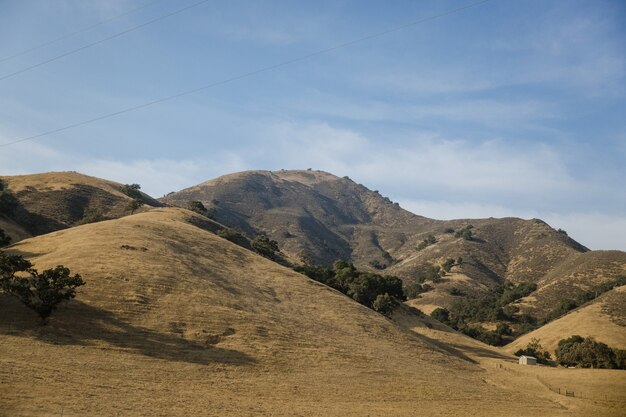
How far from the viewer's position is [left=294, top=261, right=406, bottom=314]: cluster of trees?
265ft

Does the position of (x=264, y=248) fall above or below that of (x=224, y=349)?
above

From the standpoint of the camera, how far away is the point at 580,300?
115 meters

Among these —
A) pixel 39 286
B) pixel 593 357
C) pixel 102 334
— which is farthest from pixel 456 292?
pixel 39 286

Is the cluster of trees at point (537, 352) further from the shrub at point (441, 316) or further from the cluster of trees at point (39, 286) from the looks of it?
the cluster of trees at point (39, 286)

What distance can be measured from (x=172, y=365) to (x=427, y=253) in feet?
570

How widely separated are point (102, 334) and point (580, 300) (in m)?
114

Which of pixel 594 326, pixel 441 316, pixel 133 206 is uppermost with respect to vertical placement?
pixel 133 206

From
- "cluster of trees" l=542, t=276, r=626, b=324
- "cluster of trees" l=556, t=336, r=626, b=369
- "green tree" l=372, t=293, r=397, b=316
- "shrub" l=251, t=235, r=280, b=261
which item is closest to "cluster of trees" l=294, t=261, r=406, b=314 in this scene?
"green tree" l=372, t=293, r=397, b=316

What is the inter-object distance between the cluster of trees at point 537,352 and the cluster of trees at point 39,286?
227ft

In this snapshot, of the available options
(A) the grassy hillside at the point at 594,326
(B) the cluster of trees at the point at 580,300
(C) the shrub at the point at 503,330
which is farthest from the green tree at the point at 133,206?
(B) the cluster of trees at the point at 580,300

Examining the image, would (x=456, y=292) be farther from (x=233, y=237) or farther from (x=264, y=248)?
(x=233, y=237)

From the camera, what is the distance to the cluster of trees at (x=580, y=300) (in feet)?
364

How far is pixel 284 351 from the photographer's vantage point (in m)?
44.6

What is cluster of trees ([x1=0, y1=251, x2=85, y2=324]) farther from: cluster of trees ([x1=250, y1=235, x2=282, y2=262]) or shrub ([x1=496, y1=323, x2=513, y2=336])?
shrub ([x1=496, y1=323, x2=513, y2=336])
